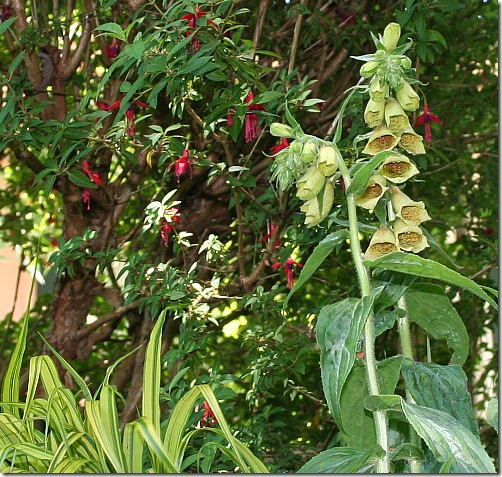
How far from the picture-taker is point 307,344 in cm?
128

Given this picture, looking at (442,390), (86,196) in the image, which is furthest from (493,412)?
(86,196)

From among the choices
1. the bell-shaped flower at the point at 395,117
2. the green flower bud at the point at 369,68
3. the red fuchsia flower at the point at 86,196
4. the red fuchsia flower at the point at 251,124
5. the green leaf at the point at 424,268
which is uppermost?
the red fuchsia flower at the point at 251,124

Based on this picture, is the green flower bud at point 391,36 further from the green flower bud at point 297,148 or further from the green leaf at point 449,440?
the green leaf at point 449,440

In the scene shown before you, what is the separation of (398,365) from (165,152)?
54 centimetres

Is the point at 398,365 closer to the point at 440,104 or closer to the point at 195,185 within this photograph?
the point at 195,185

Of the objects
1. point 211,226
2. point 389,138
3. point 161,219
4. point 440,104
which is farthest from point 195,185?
point 389,138

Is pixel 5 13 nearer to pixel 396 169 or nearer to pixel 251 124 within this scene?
pixel 251 124

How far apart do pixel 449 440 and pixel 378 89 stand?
311mm

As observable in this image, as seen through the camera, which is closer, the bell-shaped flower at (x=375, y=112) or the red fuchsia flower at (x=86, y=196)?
the bell-shaped flower at (x=375, y=112)

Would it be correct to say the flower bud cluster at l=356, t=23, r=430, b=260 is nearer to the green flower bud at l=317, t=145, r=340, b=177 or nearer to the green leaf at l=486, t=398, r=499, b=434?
the green flower bud at l=317, t=145, r=340, b=177

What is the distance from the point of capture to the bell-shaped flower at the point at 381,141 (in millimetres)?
784

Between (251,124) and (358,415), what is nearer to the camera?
(358,415)

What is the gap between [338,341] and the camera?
737 millimetres

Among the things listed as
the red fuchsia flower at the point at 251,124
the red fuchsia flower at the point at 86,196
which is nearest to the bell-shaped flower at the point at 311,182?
the red fuchsia flower at the point at 251,124
